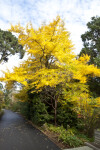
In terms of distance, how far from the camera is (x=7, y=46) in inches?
718

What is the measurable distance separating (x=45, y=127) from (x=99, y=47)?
11938 mm

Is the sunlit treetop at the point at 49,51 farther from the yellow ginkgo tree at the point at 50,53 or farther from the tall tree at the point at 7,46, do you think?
the tall tree at the point at 7,46

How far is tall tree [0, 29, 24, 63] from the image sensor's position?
17991 millimetres

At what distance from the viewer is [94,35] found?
608 inches

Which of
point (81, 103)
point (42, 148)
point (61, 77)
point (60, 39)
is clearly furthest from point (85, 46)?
point (42, 148)

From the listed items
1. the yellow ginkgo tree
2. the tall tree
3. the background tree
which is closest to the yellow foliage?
the yellow ginkgo tree

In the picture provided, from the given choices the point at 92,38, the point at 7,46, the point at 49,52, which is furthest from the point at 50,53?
the point at 7,46

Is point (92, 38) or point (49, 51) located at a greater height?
point (92, 38)

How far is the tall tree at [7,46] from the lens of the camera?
17991mm

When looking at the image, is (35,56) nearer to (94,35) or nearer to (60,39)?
(60,39)

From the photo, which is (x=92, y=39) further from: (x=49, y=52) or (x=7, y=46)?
(x=7, y=46)

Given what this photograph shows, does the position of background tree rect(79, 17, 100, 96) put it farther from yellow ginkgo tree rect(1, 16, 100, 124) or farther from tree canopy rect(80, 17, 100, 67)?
yellow ginkgo tree rect(1, 16, 100, 124)

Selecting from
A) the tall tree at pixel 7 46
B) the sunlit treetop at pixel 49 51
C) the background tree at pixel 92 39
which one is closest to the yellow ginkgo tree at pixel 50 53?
the sunlit treetop at pixel 49 51

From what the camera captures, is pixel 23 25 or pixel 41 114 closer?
pixel 23 25
